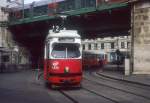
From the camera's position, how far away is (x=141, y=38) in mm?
35781

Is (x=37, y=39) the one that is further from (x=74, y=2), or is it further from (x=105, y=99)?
(x=105, y=99)

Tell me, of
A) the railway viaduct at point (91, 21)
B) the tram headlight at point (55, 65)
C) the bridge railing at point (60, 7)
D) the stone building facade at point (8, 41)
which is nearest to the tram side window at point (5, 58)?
the railway viaduct at point (91, 21)

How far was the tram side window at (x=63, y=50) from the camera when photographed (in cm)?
2216

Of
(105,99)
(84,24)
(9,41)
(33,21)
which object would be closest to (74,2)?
(84,24)

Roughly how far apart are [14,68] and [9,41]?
39.4 ft

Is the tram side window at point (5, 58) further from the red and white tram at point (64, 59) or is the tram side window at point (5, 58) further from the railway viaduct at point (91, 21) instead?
the red and white tram at point (64, 59)

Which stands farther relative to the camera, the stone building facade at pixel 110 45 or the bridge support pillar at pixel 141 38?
the stone building facade at pixel 110 45

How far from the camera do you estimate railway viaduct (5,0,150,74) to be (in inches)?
1403

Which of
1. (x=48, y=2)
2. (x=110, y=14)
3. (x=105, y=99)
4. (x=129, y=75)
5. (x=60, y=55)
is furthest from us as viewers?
(x=48, y=2)

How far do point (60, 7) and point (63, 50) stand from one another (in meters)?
26.2

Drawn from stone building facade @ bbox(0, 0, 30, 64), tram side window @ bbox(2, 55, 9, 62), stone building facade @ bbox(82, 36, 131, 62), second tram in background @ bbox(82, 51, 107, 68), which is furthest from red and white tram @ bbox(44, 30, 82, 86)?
stone building facade @ bbox(82, 36, 131, 62)

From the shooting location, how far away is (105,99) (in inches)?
695

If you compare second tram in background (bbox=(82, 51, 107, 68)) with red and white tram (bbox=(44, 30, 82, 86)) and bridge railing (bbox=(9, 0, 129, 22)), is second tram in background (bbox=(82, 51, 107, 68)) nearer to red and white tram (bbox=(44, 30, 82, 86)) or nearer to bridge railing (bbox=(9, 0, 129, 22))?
bridge railing (bbox=(9, 0, 129, 22))

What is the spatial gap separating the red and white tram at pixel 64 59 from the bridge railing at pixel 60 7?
57.8 ft
